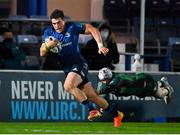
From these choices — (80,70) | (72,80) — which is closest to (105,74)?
(80,70)

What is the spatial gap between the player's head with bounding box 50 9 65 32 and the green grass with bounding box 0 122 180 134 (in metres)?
1.62

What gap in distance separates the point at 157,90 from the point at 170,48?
230 cm

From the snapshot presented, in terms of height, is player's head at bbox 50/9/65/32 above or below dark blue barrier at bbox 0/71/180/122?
above

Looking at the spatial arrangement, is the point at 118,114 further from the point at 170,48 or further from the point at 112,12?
the point at 112,12

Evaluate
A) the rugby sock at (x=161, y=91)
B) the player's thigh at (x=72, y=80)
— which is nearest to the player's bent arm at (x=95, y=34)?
the player's thigh at (x=72, y=80)

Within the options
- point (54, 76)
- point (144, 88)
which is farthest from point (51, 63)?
point (144, 88)

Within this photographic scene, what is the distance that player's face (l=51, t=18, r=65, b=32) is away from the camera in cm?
1187

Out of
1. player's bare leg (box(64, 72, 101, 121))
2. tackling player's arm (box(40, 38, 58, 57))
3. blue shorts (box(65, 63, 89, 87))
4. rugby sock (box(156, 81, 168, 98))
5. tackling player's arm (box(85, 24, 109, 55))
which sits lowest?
rugby sock (box(156, 81, 168, 98))

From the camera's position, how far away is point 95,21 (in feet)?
52.1

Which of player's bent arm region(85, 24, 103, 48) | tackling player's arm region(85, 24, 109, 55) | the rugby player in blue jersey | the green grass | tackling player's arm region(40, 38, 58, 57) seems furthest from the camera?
the rugby player in blue jersey

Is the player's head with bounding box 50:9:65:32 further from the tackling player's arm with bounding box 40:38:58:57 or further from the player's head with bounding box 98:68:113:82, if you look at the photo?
the player's head with bounding box 98:68:113:82

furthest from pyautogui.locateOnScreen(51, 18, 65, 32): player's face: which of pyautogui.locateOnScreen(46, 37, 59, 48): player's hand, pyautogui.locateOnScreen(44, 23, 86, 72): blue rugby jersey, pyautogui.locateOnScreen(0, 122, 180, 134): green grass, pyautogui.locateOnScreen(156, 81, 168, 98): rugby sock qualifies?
pyautogui.locateOnScreen(156, 81, 168, 98): rugby sock

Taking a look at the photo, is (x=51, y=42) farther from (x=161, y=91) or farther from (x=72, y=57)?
(x=161, y=91)

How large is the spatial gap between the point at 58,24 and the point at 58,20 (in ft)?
0.34
